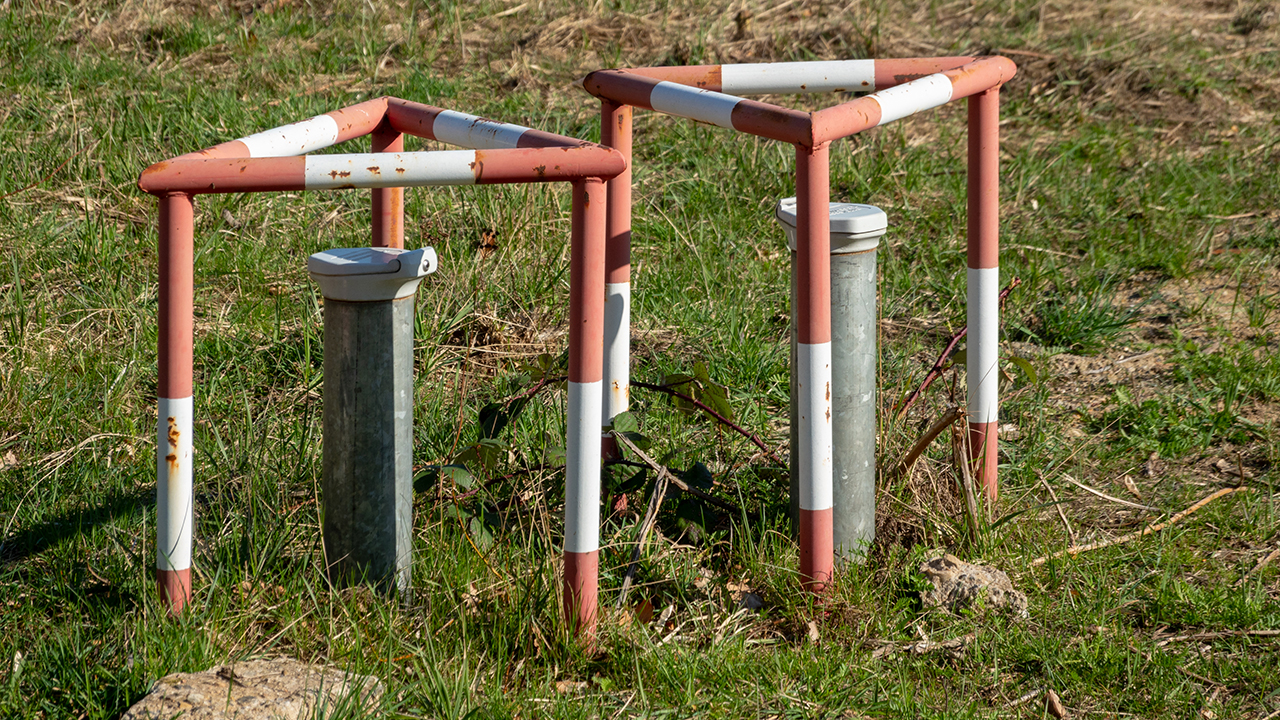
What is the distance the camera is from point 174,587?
2.04m

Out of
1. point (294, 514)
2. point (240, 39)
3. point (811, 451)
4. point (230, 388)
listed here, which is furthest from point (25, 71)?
point (811, 451)

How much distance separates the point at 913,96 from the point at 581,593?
44.3 inches

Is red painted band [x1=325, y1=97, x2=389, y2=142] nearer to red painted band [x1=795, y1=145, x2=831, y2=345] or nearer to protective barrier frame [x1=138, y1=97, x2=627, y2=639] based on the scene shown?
protective barrier frame [x1=138, y1=97, x2=627, y2=639]

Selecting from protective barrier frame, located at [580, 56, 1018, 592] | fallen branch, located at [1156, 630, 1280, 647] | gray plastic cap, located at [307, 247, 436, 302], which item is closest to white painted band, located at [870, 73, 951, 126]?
protective barrier frame, located at [580, 56, 1018, 592]

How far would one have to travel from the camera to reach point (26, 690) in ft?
6.68

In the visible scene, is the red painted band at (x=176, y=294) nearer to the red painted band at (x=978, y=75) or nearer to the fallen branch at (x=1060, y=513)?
the red painted band at (x=978, y=75)

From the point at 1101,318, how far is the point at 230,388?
261 centimetres

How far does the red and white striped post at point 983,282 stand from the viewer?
2582mm

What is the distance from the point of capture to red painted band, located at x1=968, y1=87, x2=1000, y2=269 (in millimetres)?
2559

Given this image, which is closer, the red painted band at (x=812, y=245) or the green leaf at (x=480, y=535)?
the red painted band at (x=812, y=245)

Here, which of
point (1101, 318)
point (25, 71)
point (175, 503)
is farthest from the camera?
point (25, 71)

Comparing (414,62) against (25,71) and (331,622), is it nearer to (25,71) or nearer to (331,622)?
(25,71)

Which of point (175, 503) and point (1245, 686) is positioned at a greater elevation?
point (175, 503)

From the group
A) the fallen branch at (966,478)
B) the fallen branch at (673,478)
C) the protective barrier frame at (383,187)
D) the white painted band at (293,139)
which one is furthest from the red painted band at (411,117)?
the fallen branch at (966,478)
